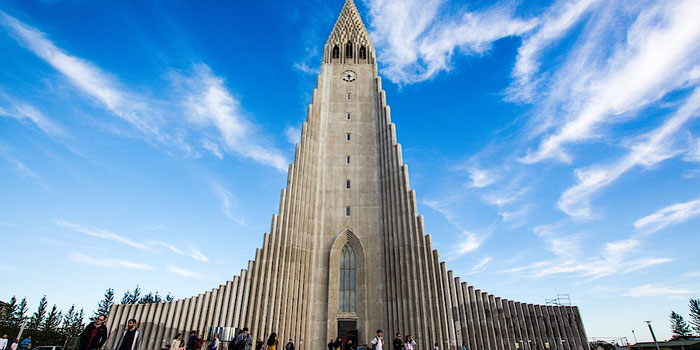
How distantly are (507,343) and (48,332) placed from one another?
76128 mm

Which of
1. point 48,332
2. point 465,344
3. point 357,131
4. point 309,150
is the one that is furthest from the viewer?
point 48,332

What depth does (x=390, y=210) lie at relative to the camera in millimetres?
26469

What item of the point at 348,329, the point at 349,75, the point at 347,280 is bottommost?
the point at 348,329

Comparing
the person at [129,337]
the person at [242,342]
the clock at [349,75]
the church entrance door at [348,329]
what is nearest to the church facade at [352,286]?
the church entrance door at [348,329]

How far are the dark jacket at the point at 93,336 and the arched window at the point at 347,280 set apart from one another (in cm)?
1827

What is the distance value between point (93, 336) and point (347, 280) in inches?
747

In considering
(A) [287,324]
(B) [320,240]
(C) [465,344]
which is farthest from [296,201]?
(C) [465,344]

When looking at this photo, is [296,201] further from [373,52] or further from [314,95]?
[373,52]

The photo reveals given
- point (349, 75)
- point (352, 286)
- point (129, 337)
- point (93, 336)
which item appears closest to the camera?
point (93, 336)

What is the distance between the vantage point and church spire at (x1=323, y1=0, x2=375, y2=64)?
1436 inches

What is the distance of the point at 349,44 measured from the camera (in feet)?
124

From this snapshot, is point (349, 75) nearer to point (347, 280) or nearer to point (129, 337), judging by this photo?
point (347, 280)

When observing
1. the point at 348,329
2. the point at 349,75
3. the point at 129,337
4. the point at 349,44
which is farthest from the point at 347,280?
the point at 349,44

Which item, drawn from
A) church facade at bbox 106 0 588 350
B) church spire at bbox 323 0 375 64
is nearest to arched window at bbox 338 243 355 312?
church facade at bbox 106 0 588 350
